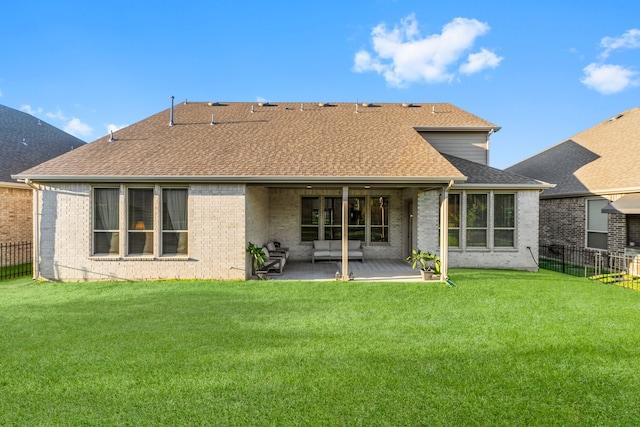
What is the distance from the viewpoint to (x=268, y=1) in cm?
1473

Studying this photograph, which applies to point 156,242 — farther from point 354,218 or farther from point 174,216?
point 354,218

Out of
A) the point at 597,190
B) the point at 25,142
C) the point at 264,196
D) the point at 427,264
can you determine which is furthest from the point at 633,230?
the point at 25,142

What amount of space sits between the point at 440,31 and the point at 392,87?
31.1ft

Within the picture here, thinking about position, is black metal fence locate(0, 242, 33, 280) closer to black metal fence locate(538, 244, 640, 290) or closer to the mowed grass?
the mowed grass

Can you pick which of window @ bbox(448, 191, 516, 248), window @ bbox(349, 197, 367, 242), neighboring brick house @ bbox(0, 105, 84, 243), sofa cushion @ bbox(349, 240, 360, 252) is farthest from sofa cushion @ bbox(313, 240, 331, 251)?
neighboring brick house @ bbox(0, 105, 84, 243)

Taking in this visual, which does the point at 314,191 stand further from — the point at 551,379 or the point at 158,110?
the point at 551,379

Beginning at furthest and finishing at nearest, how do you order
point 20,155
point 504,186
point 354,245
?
point 20,155 < point 354,245 < point 504,186

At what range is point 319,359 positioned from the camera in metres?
4.70

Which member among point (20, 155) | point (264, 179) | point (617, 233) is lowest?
point (617, 233)

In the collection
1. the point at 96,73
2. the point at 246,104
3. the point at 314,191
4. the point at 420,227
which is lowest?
the point at 420,227

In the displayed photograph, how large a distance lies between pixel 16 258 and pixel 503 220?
18.9 m

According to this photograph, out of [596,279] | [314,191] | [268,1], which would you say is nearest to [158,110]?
[268,1]

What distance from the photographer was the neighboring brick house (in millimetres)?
12812

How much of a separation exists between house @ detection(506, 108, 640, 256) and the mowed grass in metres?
5.37
